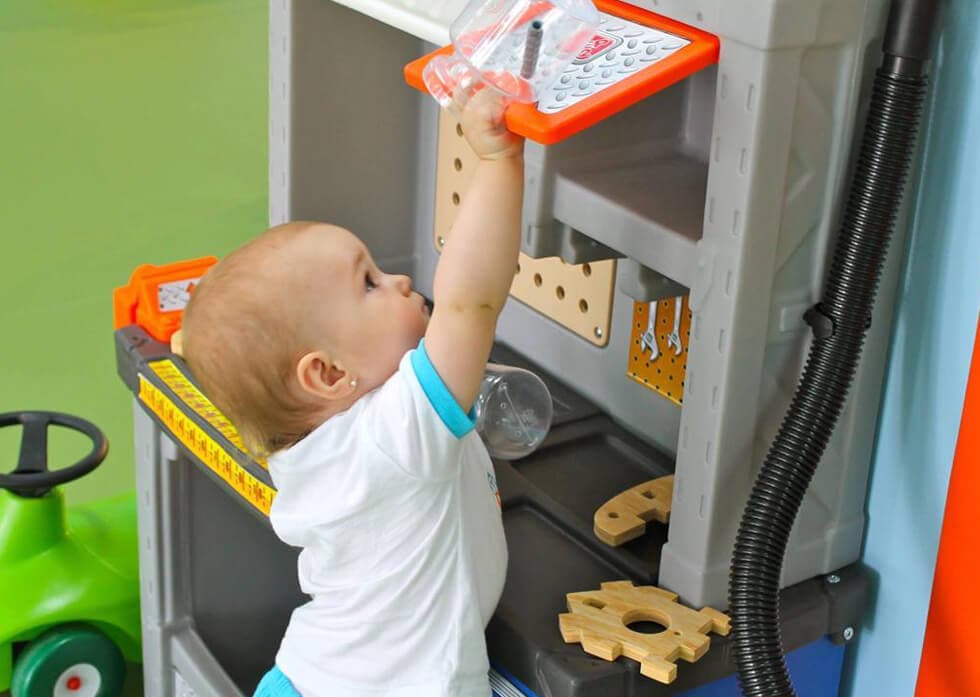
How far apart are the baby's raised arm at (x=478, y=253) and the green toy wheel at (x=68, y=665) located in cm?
83

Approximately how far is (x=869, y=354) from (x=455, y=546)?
0.35 m

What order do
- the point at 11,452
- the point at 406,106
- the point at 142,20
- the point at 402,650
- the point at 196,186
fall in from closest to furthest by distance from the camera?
the point at 402,650, the point at 406,106, the point at 11,452, the point at 196,186, the point at 142,20

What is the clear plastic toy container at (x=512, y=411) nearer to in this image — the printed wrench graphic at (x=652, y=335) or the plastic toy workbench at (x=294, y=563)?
the plastic toy workbench at (x=294, y=563)

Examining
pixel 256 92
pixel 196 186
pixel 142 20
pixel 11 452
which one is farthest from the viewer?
pixel 142 20

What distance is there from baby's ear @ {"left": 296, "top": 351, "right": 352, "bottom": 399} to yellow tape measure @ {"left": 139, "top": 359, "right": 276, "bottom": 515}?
222 millimetres

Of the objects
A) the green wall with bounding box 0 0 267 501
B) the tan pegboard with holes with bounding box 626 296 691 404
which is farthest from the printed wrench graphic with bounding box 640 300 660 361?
the green wall with bounding box 0 0 267 501

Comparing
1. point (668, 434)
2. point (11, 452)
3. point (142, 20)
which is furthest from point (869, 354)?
point (142, 20)

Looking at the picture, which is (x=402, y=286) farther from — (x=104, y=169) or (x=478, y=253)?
(x=104, y=169)

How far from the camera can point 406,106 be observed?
5.24 ft

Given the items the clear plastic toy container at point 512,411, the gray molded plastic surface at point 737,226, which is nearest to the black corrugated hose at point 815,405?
the gray molded plastic surface at point 737,226

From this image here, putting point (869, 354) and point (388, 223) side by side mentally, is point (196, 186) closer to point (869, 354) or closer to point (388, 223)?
point (388, 223)

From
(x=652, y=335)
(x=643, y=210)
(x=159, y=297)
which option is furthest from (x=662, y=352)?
(x=159, y=297)

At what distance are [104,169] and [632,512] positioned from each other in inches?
85.5

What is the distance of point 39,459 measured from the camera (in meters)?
1.61
